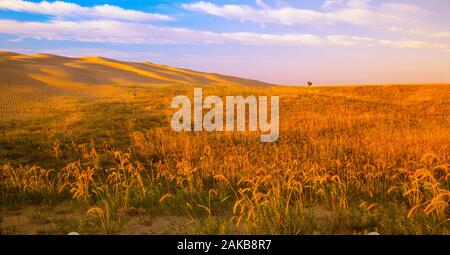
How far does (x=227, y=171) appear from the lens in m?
8.67

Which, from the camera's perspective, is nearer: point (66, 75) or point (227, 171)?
point (227, 171)

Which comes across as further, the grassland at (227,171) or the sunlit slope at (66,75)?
the sunlit slope at (66,75)

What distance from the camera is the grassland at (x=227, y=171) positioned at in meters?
5.86

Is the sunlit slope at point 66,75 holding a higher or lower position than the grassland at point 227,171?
higher

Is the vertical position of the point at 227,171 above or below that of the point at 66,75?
below

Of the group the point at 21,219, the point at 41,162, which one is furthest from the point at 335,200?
the point at 41,162

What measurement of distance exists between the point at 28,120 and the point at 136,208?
42.4 feet

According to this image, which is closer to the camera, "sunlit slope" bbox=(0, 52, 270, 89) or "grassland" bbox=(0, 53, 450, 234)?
"grassland" bbox=(0, 53, 450, 234)

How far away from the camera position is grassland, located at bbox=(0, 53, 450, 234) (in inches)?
231

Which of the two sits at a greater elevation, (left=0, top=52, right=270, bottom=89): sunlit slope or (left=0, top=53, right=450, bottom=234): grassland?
A: (left=0, top=52, right=270, bottom=89): sunlit slope
